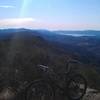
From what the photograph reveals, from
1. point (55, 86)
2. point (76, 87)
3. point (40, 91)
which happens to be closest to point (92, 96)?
point (76, 87)

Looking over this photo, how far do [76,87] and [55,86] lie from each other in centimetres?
94

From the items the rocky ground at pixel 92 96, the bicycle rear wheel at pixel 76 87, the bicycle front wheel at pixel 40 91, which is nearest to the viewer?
the bicycle front wheel at pixel 40 91

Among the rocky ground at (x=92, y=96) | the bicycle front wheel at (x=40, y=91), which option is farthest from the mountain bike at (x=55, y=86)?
the rocky ground at (x=92, y=96)

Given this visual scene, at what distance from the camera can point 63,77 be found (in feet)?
22.6

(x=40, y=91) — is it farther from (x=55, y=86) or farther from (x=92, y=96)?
(x=92, y=96)

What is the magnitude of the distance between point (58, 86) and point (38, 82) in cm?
77

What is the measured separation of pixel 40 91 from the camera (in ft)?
20.2

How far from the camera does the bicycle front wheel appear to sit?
19.5 feet

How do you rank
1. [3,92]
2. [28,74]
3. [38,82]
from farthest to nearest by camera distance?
1. [28,74]
2. [3,92]
3. [38,82]

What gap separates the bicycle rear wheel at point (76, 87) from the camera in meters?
6.97

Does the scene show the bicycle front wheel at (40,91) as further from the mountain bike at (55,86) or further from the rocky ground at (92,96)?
the rocky ground at (92,96)

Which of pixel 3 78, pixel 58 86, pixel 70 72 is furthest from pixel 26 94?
pixel 3 78

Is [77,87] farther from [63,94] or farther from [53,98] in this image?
[53,98]

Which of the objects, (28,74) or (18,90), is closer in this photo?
(18,90)
